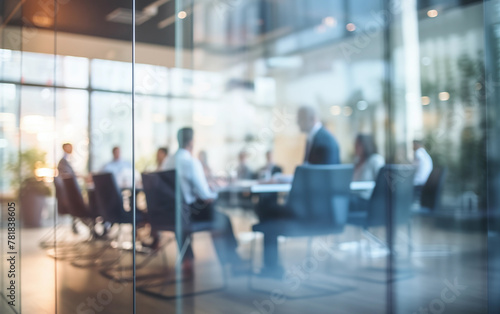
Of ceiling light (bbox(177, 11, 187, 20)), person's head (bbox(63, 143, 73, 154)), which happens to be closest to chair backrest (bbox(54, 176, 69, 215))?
person's head (bbox(63, 143, 73, 154))

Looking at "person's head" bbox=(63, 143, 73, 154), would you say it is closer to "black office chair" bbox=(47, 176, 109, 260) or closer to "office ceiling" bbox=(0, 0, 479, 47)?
"black office chair" bbox=(47, 176, 109, 260)

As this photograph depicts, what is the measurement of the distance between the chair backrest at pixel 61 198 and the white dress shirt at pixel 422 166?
2494 millimetres

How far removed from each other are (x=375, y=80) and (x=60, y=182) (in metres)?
2.95

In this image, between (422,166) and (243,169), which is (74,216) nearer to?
(422,166)

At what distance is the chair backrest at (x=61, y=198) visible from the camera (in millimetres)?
2607

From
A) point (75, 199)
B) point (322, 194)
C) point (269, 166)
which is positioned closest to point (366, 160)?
point (322, 194)

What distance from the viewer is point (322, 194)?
11.8 ft

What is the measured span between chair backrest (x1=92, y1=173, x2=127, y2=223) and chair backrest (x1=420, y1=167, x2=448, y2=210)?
2189mm

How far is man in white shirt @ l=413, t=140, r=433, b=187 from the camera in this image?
3.48m

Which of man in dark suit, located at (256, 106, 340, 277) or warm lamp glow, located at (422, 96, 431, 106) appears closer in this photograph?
warm lamp glow, located at (422, 96, 431, 106)

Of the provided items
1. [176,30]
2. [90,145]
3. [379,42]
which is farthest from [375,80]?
[90,145]

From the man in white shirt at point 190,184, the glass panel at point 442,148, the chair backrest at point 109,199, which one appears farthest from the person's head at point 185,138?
the glass panel at point 442,148

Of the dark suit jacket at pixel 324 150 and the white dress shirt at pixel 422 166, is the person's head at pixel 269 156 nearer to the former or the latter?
the dark suit jacket at pixel 324 150

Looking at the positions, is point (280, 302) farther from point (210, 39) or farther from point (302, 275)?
point (210, 39)
